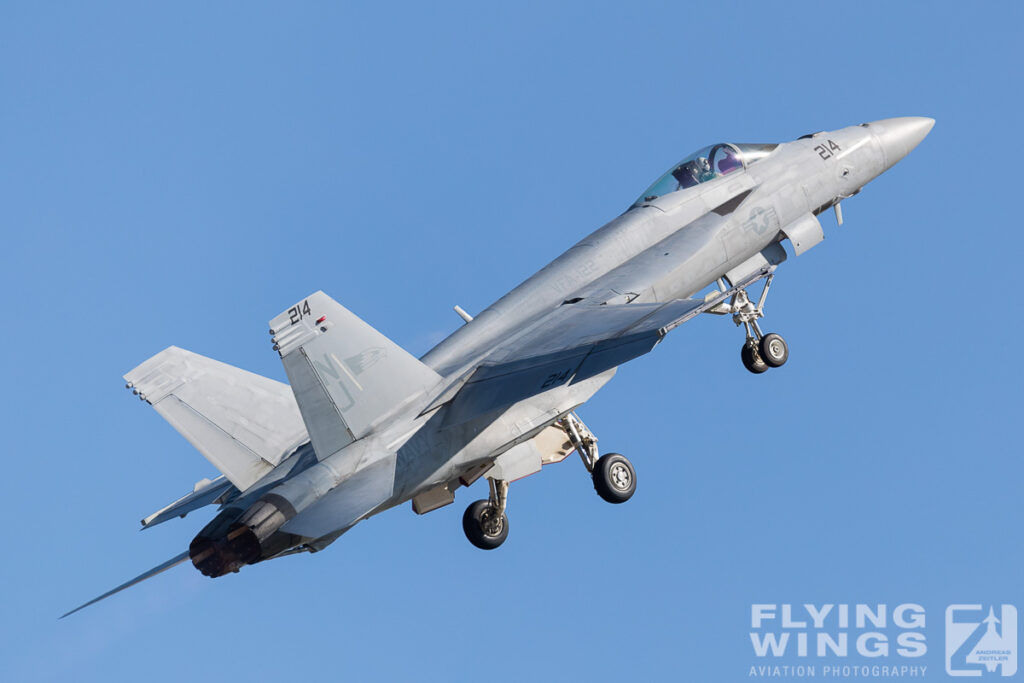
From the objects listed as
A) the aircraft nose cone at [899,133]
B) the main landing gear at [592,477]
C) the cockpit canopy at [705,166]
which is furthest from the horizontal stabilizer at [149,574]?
the aircraft nose cone at [899,133]

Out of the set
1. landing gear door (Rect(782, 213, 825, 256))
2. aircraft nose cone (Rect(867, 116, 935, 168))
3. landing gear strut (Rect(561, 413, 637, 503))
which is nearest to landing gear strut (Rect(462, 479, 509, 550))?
landing gear strut (Rect(561, 413, 637, 503))

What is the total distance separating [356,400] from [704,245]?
18.4 feet

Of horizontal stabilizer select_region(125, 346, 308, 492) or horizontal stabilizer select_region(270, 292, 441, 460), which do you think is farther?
horizontal stabilizer select_region(125, 346, 308, 492)

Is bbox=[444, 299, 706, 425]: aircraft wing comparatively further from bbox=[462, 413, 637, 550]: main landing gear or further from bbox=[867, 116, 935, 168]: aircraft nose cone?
bbox=[867, 116, 935, 168]: aircraft nose cone

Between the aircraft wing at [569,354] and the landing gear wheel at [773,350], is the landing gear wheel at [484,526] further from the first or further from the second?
the landing gear wheel at [773,350]

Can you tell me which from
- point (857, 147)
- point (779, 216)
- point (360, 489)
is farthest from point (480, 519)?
point (857, 147)

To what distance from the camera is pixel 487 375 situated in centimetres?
1357

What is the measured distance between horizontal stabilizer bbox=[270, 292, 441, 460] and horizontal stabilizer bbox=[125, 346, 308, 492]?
1328mm

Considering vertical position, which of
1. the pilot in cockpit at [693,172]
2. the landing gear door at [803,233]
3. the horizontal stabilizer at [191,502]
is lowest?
the horizontal stabilizer at [191,502]

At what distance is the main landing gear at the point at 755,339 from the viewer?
1770cm

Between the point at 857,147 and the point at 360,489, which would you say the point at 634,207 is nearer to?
the point at 857,147

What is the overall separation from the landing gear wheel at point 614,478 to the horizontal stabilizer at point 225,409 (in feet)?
12.3

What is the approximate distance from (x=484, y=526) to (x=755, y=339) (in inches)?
192

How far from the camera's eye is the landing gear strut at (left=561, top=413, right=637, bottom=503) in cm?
1555
